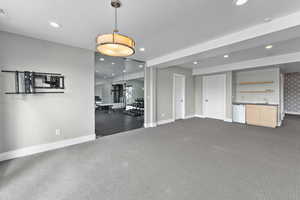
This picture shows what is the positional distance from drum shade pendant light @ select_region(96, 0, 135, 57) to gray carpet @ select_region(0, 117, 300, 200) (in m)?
1.93

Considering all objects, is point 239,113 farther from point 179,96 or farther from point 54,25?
point 54,25

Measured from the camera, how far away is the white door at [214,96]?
5.94 m

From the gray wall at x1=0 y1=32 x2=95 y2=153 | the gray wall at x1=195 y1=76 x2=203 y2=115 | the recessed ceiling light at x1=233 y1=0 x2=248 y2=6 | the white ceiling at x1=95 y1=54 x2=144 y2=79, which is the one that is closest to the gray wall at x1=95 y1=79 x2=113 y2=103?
the white ceiling at x1=95 y1=54 x2=144 y2=79

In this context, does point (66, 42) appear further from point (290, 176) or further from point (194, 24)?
point (290, 176)

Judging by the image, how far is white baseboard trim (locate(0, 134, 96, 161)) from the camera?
2474 mm

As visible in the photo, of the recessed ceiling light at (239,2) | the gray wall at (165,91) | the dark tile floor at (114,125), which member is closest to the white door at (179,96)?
the gray wall at (165,91)

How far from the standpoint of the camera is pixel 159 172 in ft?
6.53

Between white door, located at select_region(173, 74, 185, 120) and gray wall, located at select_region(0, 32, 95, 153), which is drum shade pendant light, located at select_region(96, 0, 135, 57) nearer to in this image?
gray wall, located at select_region(0, 32, 95, 153)

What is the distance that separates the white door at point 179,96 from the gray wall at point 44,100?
372 centimetres

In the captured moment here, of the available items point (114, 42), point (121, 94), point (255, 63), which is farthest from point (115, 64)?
point (255, 63)

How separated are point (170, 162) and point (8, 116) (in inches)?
133

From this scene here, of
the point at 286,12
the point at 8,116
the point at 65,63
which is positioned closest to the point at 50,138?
the point at 8,116

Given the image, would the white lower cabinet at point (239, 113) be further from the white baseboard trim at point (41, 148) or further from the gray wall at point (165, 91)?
the white baseboard trim at point (41, 148)

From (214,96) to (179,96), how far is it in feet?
5.97
